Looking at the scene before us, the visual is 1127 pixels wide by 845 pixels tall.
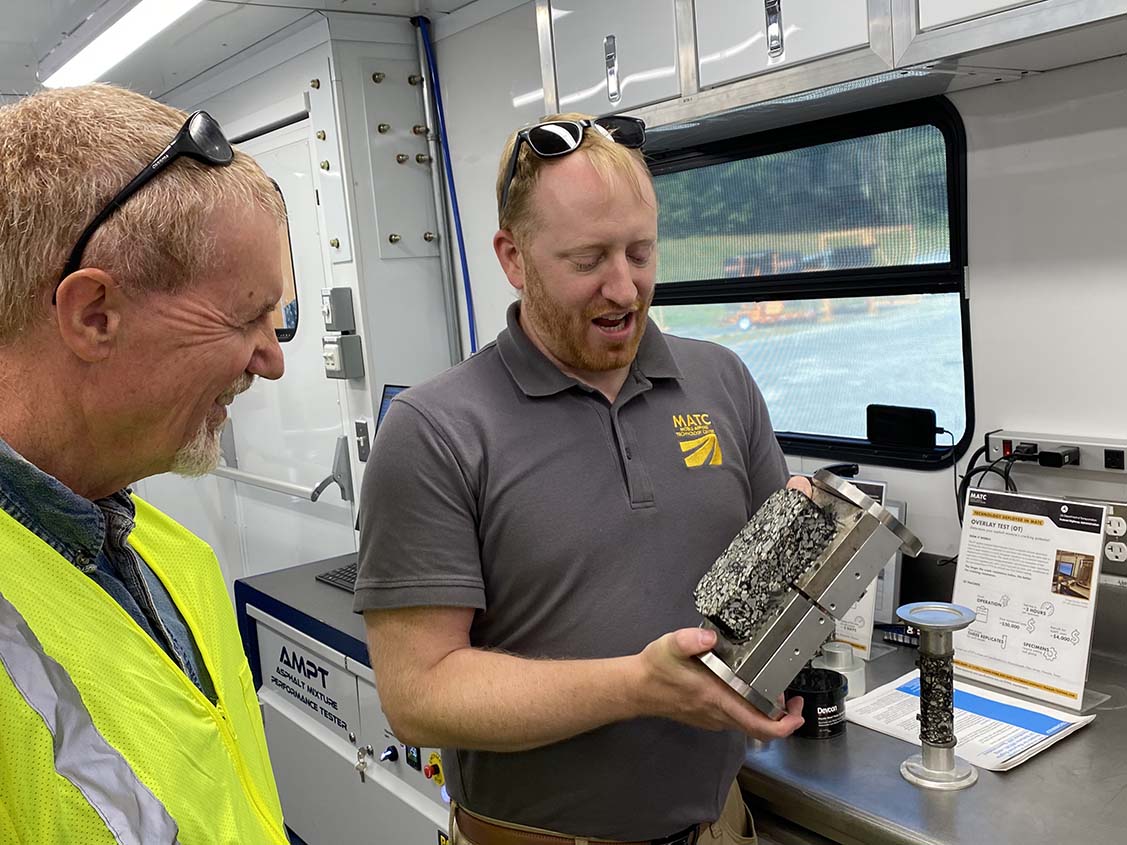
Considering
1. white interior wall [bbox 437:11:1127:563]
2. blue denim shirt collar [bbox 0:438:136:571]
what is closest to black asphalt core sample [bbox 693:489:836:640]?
blue denim shirt collar [bbox 0:438:136:571]

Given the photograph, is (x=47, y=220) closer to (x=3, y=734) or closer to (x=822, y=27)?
(x=3, y=734)

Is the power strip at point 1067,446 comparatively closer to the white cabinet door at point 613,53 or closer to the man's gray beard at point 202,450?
the white cabinet door at point 613,53

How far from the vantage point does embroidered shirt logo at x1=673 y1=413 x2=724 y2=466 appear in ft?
4.91

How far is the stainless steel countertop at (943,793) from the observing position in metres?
1.42

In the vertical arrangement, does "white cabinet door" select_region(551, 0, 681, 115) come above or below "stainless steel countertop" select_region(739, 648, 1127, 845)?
above

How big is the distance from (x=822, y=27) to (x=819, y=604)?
1101mm

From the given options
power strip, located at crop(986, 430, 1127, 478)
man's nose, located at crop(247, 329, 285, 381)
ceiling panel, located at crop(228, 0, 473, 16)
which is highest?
ceiling panel, located at crop(228, 0, 473, 16)

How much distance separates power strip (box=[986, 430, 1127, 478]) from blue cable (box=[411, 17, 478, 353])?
1808 mm

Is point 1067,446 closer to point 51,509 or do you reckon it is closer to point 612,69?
→ point 612,69

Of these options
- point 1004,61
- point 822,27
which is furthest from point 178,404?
point 1004,61

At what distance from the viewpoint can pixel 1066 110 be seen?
1.90 m

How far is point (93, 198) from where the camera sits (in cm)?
80

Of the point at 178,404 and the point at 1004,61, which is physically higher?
the point at 1004,61

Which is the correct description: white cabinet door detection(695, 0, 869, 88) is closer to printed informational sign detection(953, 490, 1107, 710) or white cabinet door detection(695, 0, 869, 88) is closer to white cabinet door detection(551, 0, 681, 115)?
white cabinet door detection(551, 0, 681, 115)
